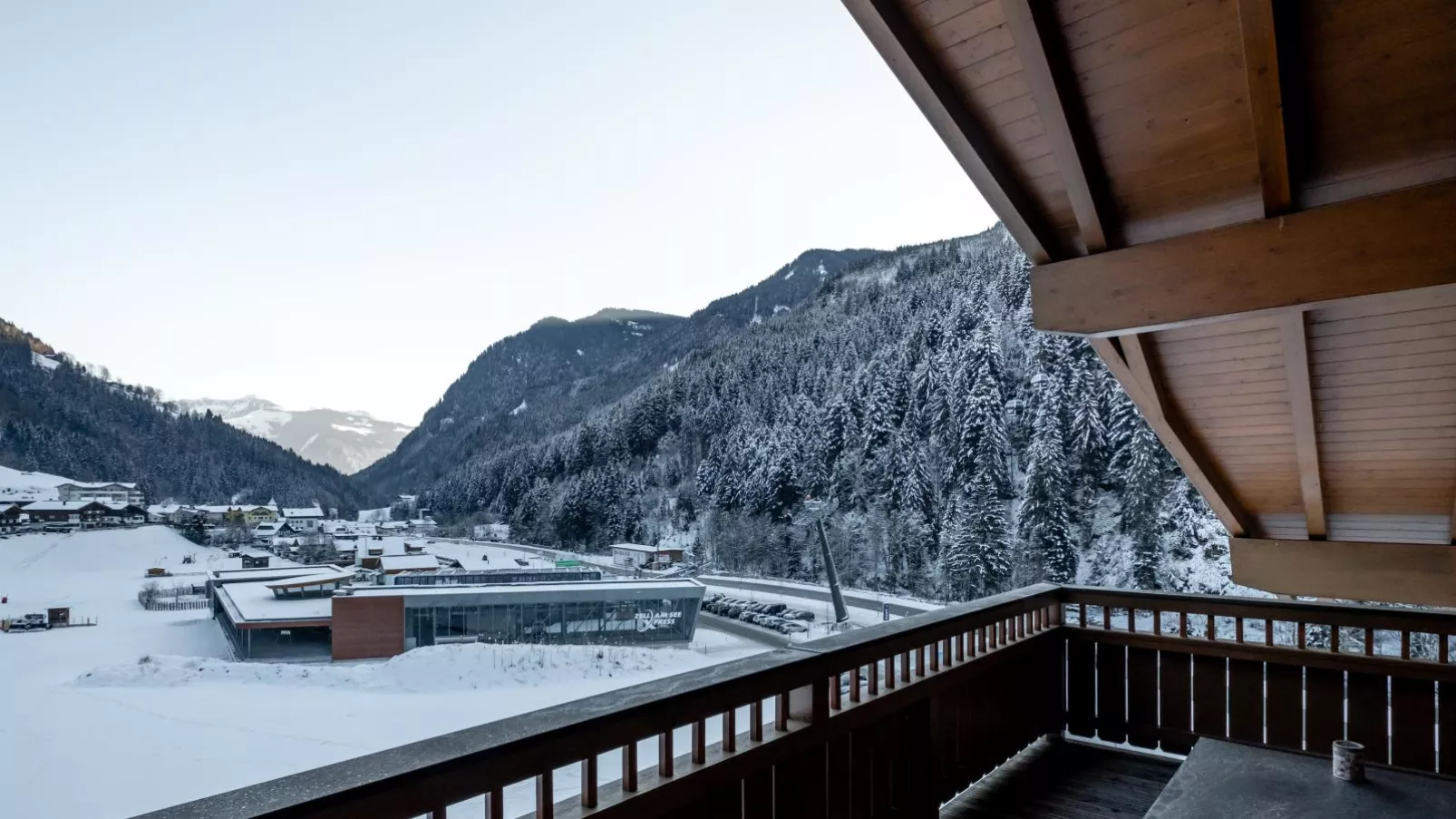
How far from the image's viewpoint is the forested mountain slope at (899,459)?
85.3 ft

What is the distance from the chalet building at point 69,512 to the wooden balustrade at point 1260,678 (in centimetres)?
5955

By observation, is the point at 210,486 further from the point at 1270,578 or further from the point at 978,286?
the point at 1270,578

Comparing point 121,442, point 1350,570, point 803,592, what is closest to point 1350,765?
point 1350,570

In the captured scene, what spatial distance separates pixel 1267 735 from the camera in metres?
2.99

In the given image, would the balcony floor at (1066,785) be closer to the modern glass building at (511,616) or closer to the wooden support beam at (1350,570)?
the wooden support beam at (1350,570)

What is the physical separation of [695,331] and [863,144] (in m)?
68.3

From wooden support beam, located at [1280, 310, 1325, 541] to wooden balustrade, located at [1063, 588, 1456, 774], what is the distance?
833mm

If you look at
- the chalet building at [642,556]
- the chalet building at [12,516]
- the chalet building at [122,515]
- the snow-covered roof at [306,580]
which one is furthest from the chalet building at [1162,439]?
the chalet building at [122,515]

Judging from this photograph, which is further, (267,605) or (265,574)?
(265,574)

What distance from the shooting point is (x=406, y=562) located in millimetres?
36094

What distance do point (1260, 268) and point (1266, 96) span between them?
62 cm

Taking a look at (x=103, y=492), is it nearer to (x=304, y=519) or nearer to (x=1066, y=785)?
(x=304, y=519)

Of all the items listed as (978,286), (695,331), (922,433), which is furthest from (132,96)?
(695,331)

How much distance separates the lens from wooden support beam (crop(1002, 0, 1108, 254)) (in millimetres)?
1866
